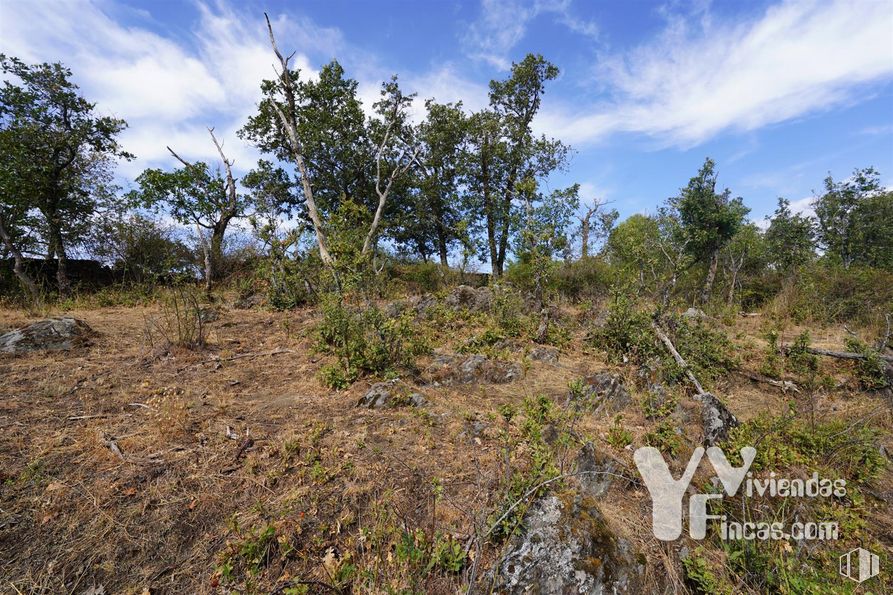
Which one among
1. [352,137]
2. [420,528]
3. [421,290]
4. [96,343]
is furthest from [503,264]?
[420,528]

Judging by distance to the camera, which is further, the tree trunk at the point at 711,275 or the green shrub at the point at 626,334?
the tree trunk at the point at 711,275

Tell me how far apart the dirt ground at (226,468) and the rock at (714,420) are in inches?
5.2

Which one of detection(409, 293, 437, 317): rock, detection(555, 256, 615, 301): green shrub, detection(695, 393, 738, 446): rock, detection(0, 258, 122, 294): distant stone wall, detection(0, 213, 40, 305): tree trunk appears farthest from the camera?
detection(555, 256, 615, 301): green shrub

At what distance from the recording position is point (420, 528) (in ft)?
8.16

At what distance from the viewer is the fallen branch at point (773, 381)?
5.20 metres

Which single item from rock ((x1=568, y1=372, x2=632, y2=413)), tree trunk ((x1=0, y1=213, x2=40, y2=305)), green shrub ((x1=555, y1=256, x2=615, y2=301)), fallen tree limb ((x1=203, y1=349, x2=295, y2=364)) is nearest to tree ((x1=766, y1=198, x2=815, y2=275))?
green shrub ((x1=555, y1=256, x2=615, y2=301))

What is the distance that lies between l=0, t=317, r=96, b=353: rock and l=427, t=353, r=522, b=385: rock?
6016mm

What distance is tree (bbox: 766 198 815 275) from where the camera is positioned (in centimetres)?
1528

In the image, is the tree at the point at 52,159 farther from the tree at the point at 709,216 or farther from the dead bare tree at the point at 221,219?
the tree at the point at 709,216

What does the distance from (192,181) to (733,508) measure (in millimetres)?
16474

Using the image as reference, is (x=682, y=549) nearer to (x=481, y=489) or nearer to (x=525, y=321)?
(x=481, y=489)

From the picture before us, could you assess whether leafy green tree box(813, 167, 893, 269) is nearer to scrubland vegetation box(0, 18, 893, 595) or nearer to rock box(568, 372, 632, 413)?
scrubland vegetation box(0, 18, 893, 595)

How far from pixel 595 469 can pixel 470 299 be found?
681 centimetres

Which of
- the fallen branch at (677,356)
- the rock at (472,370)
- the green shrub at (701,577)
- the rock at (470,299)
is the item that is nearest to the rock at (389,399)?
the rock at (472,370)
